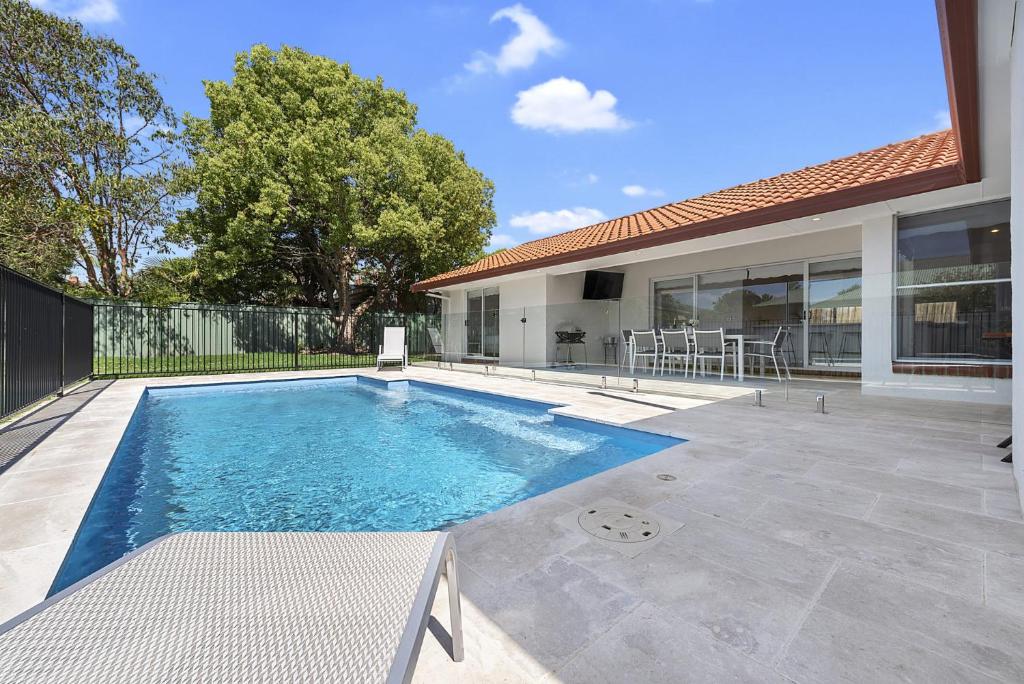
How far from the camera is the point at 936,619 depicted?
4.65 ft

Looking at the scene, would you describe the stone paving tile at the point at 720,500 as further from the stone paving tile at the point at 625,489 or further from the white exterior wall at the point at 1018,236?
the white exterior wall at the point at 1018,236

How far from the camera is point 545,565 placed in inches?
69.7

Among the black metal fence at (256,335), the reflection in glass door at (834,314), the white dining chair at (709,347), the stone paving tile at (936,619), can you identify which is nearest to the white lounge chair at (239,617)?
the stone paving tile at (936,619)

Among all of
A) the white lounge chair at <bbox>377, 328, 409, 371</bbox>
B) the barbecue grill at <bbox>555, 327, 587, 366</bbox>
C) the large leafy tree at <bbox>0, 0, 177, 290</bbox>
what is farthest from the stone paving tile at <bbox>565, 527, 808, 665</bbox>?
the large leafy tree at <bbox>0, 0, 177, 290</bbox>

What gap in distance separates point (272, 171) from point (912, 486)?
1591cm

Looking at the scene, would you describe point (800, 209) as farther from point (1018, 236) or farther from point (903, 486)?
Answer: point (903, 486)

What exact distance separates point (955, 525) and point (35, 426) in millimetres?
7088

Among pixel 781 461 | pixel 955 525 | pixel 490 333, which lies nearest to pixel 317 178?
pixel 490 333

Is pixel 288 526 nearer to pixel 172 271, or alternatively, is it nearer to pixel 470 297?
pixel 470 297

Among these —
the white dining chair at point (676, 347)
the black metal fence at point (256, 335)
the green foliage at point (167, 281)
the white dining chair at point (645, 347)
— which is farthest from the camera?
the green foliage at point (167, 281)

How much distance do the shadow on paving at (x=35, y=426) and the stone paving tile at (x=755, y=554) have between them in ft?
14.3

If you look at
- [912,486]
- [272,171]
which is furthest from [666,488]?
[272,171]

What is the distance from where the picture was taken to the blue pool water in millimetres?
2902

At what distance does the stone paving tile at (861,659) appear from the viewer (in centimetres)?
119
